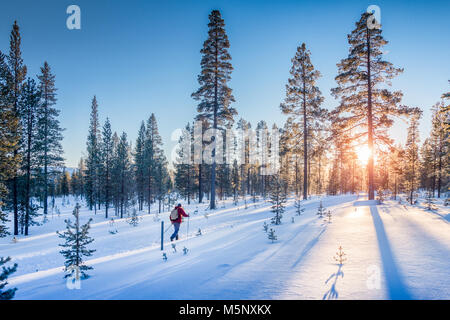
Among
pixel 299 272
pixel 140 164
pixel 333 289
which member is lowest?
pixel 299 272

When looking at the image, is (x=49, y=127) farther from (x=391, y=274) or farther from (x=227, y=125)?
(x=391, y=274)

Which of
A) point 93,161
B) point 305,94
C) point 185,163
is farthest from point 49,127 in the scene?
point 305,94

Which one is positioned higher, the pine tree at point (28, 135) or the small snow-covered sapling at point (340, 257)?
the pine tree at point (28, 135)

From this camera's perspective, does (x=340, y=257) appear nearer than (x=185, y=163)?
Yes

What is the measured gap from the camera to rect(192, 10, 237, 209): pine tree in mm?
19562

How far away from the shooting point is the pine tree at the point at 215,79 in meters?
19.6

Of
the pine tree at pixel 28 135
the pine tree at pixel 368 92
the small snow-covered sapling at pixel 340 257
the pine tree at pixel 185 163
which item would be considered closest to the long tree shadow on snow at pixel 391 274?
the small snow-covered sapling at pixel 340 257

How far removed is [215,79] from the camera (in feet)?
65.5

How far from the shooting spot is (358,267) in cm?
450

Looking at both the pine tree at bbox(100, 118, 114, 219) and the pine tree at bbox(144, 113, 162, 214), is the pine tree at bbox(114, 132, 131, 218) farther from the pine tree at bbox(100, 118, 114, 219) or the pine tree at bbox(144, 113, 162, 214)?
the pine tree at bbox(144, 113, 162, 214)

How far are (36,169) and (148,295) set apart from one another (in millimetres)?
21738

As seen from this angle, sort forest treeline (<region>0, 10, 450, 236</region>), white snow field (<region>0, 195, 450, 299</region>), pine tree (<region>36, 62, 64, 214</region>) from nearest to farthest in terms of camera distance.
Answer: white snow field (<region>0, 195, 450, 299</region>), forest treeline (<region>0, 10, 450, 236</region>), pine tree (<region>36, 62, 64, 214</region>)

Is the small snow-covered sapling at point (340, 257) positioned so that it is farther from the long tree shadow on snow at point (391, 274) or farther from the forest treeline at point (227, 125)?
the forest treeline at point (227, 125)

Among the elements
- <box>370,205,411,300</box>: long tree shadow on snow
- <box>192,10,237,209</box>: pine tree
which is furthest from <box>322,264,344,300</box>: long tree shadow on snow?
<box>192,10,237,209</box>: pine tree
